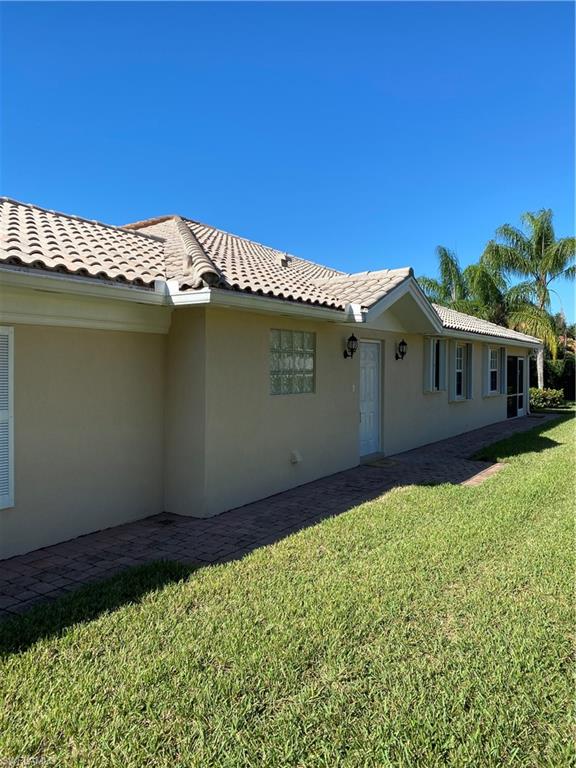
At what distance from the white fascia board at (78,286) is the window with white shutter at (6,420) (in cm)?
71

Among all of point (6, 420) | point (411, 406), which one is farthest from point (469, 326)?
point (6, 420)

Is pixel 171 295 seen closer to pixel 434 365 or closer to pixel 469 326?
pixel 434 365

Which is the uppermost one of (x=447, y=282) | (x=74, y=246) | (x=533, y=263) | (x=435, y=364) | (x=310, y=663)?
(x=533, y=263)

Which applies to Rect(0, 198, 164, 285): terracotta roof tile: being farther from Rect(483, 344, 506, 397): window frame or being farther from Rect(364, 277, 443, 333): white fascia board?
Rect(483, 344, 506, 397): window frame

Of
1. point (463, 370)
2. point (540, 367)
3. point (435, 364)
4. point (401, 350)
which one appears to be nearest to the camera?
point (401, 350)

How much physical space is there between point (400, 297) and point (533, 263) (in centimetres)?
2078

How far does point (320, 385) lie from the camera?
9.93 meters

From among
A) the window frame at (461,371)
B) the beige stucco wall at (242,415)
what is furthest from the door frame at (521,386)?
the beige stucco wall at (242,415)

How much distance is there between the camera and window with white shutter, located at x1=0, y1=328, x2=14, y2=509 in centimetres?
574

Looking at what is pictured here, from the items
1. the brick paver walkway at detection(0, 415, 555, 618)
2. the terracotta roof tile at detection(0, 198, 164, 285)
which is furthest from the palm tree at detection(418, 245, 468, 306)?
the terracotta roof tile at detection(0, 198, 164, 285)

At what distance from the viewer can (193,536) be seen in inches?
260

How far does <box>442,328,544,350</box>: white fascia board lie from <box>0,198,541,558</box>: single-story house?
4.70m

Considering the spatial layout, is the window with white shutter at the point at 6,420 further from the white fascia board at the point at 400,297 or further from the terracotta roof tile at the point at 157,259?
the white fascia board at the point at 400,297

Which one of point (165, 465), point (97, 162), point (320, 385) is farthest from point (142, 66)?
point (165, 465)
